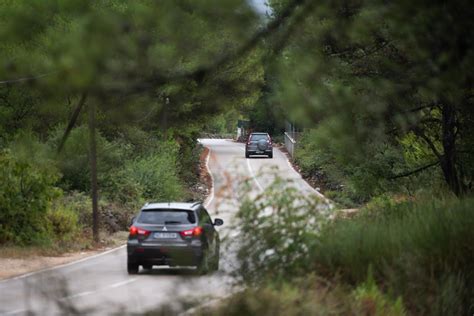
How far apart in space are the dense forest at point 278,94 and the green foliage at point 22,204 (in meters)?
15.9

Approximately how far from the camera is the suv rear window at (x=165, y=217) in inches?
904

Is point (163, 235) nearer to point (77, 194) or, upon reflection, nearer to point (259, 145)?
point (77, 194)

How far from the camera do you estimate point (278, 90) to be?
760 cm

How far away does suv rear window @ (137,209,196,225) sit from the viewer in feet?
75.3

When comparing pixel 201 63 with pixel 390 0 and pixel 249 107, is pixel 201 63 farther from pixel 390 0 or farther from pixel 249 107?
pixel 390 0

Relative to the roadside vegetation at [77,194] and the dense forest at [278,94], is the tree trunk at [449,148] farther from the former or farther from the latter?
the roadside vegetation at [77,194]

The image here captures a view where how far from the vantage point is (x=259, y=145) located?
71062 mm

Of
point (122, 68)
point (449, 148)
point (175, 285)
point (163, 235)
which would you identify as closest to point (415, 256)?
point (175, 285)

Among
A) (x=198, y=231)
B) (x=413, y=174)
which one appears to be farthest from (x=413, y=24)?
(x=413, y=174)

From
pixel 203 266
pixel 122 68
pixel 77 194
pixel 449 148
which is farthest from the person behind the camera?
pixel 77 194

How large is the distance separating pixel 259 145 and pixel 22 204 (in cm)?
4141

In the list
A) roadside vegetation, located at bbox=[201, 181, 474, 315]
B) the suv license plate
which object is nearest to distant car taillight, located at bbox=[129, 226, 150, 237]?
the suv license plate

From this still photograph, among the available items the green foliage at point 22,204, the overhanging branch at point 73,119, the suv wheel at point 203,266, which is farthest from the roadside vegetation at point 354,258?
the green foliage at point 22,204

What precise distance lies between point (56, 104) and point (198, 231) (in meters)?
15.4
